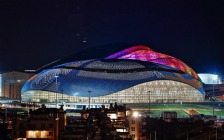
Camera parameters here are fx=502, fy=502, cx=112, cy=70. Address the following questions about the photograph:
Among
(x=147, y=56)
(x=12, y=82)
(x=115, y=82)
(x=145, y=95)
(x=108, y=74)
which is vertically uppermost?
(x=147, y=56)

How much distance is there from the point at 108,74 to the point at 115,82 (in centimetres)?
280

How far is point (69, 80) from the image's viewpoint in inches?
3937

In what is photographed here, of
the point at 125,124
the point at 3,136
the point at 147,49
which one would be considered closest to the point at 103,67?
the point at 147,49

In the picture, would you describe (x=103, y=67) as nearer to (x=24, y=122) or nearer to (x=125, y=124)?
(x=125, y=124)

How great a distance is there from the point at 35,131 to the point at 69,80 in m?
62.5

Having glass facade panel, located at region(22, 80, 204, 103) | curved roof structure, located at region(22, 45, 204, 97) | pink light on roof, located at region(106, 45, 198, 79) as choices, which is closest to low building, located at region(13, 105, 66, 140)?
glass facade panel, located at region(22, 80, 204, 103)

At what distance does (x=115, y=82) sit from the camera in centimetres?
10081

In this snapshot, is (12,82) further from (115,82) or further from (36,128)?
(36,128)

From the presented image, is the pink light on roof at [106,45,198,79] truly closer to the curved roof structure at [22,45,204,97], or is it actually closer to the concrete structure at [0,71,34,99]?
the curved roof structure at [22,45,204,97]

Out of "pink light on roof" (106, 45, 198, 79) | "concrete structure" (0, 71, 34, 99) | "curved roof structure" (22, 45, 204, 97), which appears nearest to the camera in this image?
"curved roof structure" (22, 45, 204, 97)

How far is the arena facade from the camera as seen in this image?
327 feet

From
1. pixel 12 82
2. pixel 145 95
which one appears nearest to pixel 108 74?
pixel 145 95

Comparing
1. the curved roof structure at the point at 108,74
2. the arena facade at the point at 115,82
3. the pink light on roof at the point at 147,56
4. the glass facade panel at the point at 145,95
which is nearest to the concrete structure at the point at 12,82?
the arena facade at the point at 115,82

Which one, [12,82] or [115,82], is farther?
[12,82]
